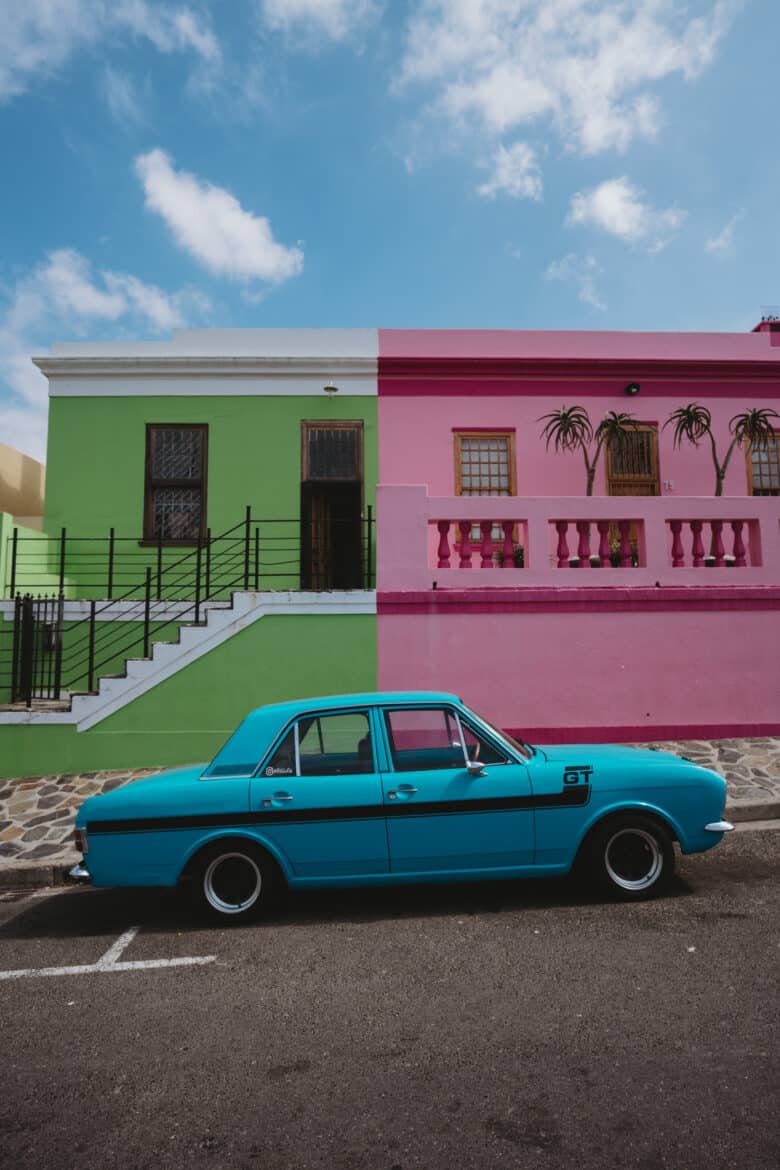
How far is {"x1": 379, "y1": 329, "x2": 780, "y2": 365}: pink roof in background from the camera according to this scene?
40.1 ft

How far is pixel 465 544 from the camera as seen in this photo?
8.99 meters

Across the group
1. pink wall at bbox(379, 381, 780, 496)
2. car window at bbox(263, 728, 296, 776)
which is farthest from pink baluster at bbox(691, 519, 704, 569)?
car window at bbox(263, 728, 296, 776)

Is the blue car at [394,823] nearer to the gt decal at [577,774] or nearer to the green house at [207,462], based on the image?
the gt decal at [577,774]

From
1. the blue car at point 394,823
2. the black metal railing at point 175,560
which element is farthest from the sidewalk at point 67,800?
the black metal railing at point 175,560

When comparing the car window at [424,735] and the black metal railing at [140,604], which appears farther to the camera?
the black metal railing at [140,604]

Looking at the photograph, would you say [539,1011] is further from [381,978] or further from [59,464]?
[59,464]

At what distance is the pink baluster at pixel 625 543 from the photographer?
30.1ft

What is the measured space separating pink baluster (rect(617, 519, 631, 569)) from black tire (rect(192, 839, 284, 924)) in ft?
20.0

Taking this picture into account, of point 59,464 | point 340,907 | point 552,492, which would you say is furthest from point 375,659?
point 59,464

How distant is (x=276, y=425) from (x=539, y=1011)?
32.6ft

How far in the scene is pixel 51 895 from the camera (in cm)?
579

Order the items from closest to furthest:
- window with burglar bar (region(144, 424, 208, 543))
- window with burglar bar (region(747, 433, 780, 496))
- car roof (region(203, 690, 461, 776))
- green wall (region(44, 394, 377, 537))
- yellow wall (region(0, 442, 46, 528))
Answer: car roof (region(203, 690, 461, 776)) → green wall (region(44, 394, 377, 537)) → window with burglar bar (region(144, 424, 208, 543)) → window with burglar bar (region(747, 433, 780, 496)) → yellow wall (region(0, 442, 46, 528))

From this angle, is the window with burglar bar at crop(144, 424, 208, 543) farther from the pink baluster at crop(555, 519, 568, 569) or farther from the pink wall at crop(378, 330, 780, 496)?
the pink baluster at crop(555, 519, 568, 569)

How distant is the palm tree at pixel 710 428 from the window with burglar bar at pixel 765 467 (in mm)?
107
